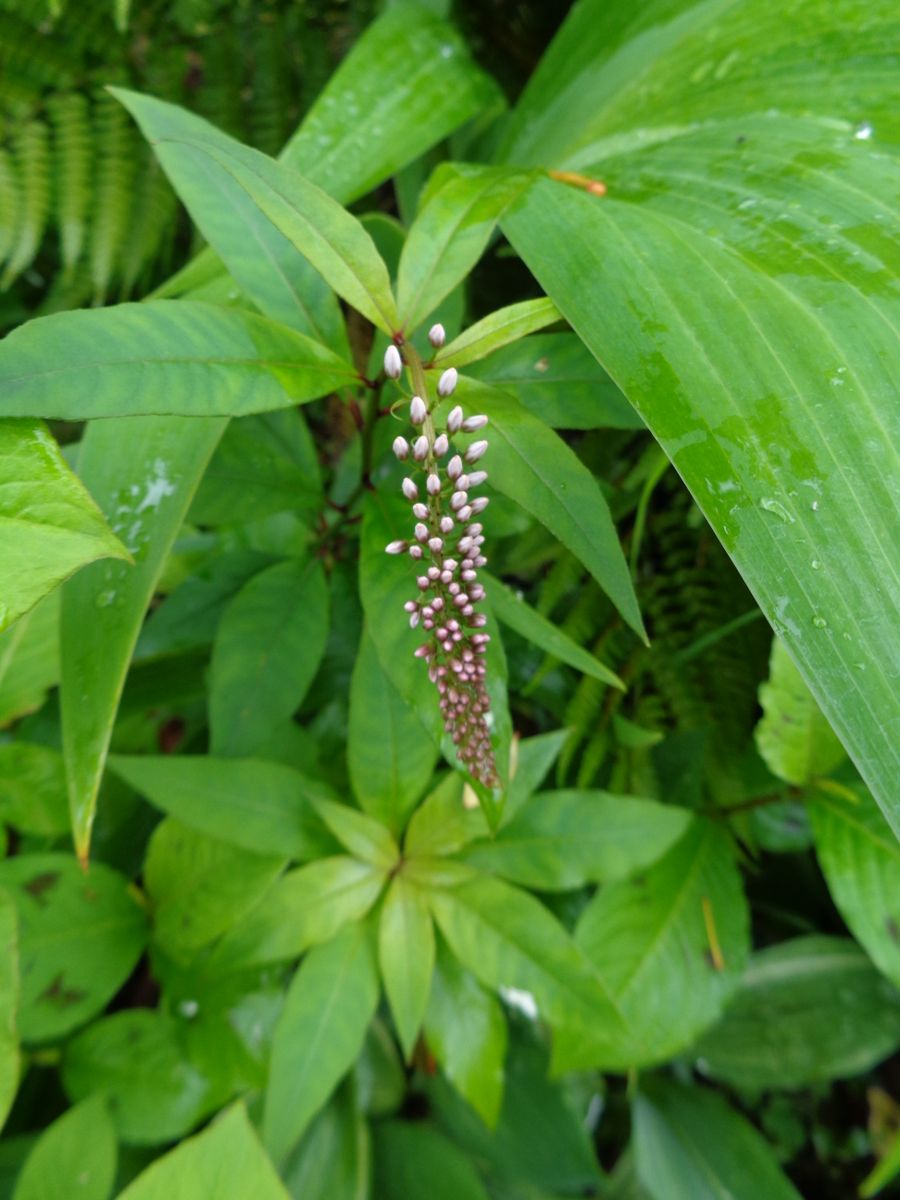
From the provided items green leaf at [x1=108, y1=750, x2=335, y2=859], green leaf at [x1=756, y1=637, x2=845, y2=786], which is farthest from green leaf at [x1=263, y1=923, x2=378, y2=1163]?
green leaf at [x1=756, y1=637, x2=845, y2=786]

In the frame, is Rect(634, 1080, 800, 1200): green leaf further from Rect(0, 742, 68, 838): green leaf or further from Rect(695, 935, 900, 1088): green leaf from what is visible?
Rect(0, 742, 68, 838): green leaf

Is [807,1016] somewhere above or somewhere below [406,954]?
below

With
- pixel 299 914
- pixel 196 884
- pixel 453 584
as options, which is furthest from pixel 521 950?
pixel 453 584

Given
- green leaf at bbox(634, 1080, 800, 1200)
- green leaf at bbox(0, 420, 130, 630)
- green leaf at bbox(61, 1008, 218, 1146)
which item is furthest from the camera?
green leaf at bbox(634, 1080, 800, 1200)

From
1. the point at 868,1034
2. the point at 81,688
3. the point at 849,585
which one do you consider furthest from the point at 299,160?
the point at 868,1034

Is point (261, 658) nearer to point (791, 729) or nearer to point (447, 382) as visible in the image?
point (447, 382)

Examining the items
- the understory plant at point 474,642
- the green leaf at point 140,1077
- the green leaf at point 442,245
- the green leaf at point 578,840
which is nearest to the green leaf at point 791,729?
the understory plant at point 474,642

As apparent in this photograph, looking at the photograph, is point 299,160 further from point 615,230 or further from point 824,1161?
point 824,1161
